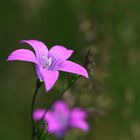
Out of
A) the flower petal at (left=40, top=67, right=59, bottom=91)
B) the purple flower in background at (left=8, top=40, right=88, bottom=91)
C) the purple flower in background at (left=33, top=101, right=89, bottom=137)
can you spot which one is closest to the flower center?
the purple flower in background at (left=8, top=40, right=88, bottom=91)

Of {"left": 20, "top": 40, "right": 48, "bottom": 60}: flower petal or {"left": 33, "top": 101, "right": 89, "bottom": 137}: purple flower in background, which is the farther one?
{"left": 33, "top": 101, "right": 89, "bottom": 137}: purple flower in background

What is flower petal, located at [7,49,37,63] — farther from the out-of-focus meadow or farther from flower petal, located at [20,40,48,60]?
the out-of-focus meadow

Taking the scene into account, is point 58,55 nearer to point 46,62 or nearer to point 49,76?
point 46,62

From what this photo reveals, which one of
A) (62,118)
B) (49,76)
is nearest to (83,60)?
(62,118)

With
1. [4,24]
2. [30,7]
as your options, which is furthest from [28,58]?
[4,24]

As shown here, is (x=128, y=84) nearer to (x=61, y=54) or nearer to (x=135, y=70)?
(x=135, y=70)

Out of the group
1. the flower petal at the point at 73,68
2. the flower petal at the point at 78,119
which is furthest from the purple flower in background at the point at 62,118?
the flower petal at the point at 73,68

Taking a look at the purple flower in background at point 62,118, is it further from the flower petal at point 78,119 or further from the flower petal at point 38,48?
the flower petal at point 38,48

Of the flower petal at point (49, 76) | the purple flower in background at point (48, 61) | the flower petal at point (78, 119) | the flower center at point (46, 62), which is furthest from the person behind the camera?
the flower petal at point (78, 119)

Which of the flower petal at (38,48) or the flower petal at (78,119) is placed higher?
the flower petal at (38,48)
